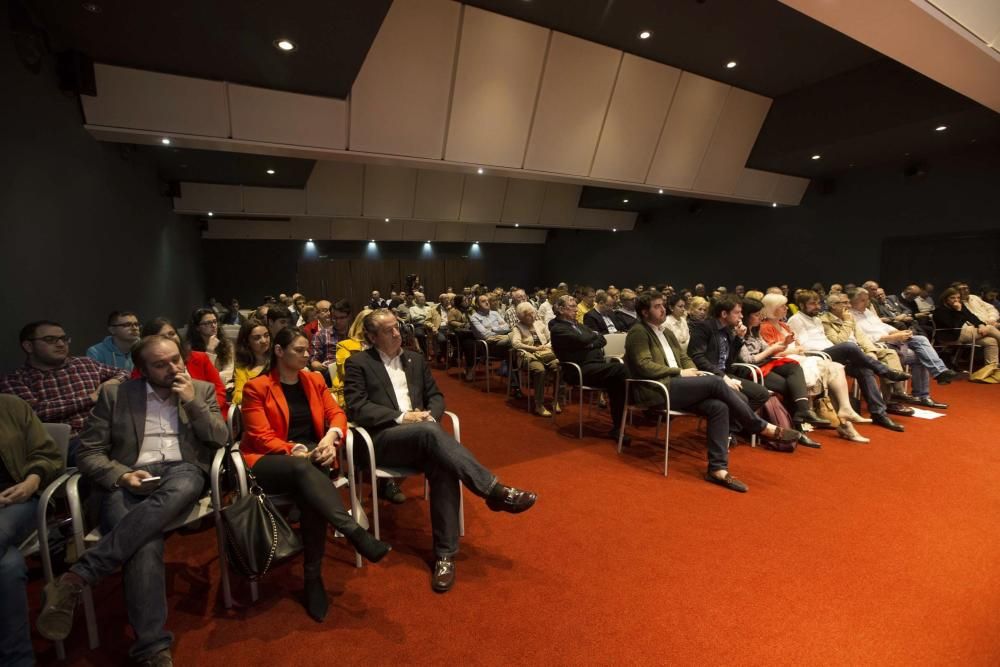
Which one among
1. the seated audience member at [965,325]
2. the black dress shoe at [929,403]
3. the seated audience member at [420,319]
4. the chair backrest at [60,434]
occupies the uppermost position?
the seated audience member at [965,325]

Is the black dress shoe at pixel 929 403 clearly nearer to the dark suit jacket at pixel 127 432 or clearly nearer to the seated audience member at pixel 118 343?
the dark suit jacket at pixel 127 432

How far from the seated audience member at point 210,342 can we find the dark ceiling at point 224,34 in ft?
7.26

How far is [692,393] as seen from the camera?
3357 millimetres

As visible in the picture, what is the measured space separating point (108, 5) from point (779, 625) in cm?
549

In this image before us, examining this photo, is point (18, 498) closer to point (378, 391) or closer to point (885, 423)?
point (378, 391)

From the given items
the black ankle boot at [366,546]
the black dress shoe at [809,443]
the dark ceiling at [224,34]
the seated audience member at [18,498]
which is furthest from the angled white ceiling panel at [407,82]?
the black dress shoe at [809,443]

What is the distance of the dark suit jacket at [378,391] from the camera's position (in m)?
2.52

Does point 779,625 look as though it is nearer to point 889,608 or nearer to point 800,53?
point 889,608

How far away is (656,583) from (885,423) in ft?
11.7

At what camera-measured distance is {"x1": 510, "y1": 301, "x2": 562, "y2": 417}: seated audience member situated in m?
5.04

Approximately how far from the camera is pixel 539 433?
444cm

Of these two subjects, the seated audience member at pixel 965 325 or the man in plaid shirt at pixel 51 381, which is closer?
the man in plaid shirt at pixel 51 381

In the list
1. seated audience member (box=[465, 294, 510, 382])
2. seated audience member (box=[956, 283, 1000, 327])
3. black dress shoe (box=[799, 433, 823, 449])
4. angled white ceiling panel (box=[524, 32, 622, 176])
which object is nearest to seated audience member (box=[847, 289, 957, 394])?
seated audience member (box=[956, 283, 1000, 327])

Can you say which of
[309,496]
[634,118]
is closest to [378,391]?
[309,496]
